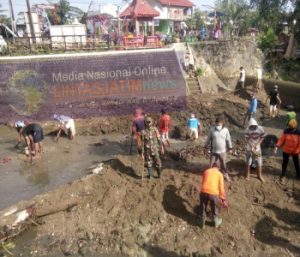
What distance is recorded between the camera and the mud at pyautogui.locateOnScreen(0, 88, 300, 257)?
22.6 feet

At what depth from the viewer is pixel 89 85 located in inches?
721

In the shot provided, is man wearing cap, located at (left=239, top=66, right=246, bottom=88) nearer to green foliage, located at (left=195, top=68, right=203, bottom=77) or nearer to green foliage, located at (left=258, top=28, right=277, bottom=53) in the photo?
green foliage, located at (left=195, top=68, right=203, bottom=77)

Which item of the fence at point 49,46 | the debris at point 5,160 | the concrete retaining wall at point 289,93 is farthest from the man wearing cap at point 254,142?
the fence at point 49,46

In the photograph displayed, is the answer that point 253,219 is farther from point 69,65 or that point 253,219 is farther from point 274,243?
point 69,65

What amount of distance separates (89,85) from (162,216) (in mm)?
12011

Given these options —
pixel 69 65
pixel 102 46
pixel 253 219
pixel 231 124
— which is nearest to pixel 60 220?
pixel 253 219

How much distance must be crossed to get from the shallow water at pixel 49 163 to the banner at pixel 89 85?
2852mm

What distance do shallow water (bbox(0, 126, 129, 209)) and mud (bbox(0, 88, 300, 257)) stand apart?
18 centimetres

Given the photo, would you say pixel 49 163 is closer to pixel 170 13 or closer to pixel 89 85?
pixel 89 85

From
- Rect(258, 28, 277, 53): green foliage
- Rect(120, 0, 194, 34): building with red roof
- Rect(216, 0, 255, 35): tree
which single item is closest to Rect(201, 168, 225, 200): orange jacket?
Rect(120, 0, 194, 34): building with red roof

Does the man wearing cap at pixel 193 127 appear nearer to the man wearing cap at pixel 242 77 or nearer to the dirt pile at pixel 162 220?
the dirt pile at pixel 162 220

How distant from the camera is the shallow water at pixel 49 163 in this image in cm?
965

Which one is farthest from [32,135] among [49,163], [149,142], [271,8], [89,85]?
[271,8]

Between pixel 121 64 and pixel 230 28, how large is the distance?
13618 millimetres
